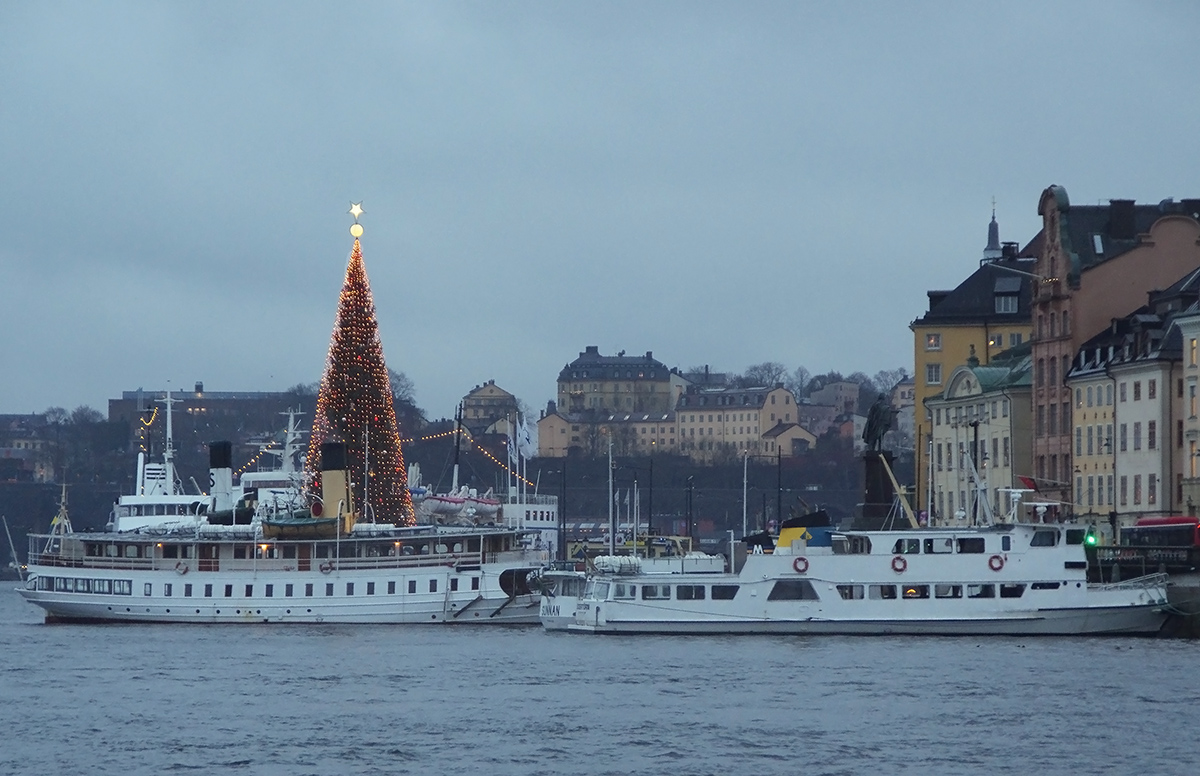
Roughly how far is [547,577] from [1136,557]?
19563 millimetres

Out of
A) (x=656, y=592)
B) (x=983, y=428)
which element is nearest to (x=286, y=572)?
(x=656, y=592)

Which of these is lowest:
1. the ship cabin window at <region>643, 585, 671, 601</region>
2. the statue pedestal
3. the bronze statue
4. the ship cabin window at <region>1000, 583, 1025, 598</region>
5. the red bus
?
Answer: the ship cabin window at <region>643, 585, 671, 601</region>

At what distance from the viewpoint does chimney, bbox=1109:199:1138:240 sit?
10531 centimetres

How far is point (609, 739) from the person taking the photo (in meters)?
48.3

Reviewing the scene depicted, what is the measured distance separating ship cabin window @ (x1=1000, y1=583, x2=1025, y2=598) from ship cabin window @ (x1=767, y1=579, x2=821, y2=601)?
17.9ft

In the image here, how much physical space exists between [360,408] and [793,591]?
23691 mm

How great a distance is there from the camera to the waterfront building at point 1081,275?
102 m

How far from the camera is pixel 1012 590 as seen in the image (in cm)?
7062

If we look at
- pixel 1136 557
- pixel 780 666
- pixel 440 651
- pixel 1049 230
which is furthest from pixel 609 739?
pixel 1049 230

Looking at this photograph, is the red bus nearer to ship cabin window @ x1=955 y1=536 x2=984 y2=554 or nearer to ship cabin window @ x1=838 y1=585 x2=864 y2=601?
ship cabin window @ x1=955 y1=536 x2=984 y2=554

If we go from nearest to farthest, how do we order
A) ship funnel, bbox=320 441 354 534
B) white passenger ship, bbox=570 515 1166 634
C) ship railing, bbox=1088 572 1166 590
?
ship railing, bbox=1088 572 1166 590, white passenger ship, bbox=570 515 1166 634, ship funnel, bbox=320 441 354 534

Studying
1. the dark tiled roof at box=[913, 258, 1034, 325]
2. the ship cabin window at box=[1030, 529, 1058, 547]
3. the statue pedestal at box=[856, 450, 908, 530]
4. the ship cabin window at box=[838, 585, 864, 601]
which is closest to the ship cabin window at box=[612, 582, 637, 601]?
the ship cabin window at box=[838, 585, 864, 601]

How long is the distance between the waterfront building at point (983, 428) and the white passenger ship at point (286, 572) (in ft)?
98.8

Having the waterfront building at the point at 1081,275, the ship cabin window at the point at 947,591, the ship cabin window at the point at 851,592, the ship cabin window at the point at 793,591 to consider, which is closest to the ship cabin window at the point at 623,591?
the ship cabin window at the point at 793,591
